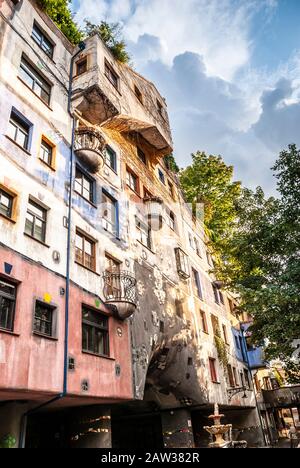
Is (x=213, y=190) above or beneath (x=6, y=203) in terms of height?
above

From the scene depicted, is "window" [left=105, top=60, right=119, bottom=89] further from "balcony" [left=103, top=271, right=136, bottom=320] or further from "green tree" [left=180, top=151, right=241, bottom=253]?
"green tree" [left=180, top=151, right=241, bottom=253]

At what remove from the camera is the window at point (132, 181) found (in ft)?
56.6

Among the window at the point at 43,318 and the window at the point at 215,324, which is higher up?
the window at the point at 215,324

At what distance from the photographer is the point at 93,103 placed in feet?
49.0

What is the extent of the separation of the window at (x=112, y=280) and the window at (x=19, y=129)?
484 centimetres

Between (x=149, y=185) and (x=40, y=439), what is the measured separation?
12873 mm

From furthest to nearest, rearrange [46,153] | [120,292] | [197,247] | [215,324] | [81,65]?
[197,247] → [215,324] → [81,65] → [120,292] → [46,153]

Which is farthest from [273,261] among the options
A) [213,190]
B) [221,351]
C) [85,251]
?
[213,190]

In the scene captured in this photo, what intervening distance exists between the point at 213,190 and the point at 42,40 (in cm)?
2174

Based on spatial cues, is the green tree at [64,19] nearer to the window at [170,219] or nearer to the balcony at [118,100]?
the balcony at [118,100]

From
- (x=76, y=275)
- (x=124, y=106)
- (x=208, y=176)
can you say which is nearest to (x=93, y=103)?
(x=124, y=106)

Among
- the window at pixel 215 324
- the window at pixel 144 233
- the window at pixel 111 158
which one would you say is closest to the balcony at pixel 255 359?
the window at pixel 215 324

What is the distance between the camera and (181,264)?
19094 millimetres

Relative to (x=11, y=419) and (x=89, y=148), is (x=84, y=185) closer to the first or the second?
(x=89, y=148)
